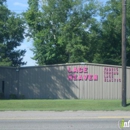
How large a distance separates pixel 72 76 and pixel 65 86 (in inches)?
43.5

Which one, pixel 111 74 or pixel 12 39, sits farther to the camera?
pixel 12 39

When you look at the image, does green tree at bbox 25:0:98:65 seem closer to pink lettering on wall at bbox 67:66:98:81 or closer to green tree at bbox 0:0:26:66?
green tree at bbox 0:0:26:66

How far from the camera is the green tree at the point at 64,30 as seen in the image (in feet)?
137

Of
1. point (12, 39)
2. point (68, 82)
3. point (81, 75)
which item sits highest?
point (12, 39)

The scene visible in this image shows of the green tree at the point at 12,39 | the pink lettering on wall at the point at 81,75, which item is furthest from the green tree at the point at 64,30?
the pink lettering on wall at the point at 81,75

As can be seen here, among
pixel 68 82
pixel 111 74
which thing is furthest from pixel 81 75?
pixel 111 74

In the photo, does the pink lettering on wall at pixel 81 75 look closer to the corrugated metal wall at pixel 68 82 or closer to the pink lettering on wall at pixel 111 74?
the corrugated metal wall at pixel 68 82

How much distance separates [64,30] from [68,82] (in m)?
9.87

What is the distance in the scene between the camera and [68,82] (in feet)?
108

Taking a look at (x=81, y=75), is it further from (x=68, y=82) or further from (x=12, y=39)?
(x=12, y=39)

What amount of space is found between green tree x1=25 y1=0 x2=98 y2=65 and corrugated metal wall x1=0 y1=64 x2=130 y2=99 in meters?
7.99

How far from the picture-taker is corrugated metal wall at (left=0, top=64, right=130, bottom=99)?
32.8 meters

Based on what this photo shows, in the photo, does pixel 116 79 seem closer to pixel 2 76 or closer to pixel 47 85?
pixel 47 85

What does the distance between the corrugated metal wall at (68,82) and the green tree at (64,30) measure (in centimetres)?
799
